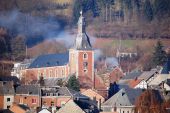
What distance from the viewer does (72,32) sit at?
284 ft

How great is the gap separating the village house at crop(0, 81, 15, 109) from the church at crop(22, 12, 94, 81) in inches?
356

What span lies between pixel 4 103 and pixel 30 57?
2210cm

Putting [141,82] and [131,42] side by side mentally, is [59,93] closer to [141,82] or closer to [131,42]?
[141,82]

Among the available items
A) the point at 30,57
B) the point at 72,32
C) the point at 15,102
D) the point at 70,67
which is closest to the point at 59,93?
the point at 15,102

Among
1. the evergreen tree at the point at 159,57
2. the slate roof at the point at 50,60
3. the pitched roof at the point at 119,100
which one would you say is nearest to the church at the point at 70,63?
the slate roof at the point at 50,60

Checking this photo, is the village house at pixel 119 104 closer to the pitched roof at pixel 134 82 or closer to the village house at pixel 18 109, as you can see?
the village house at pixel 18 109

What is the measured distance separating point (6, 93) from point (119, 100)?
647 centimetres

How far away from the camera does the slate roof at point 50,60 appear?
7205 cm

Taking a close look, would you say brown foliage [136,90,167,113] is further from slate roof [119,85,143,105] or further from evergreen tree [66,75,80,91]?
evergreen tree [66,75,80,91]

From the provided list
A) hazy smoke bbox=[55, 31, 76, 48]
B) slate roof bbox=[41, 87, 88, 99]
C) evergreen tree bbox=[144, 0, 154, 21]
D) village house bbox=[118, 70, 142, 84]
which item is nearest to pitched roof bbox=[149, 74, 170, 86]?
village house bbox=[118, 70, 142, 84]

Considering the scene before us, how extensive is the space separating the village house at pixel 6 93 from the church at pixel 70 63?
905 cm

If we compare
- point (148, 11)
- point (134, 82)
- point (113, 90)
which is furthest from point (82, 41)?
point (148, 11)

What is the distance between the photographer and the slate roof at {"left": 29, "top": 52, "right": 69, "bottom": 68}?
7205cm

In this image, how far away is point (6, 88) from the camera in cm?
5828
